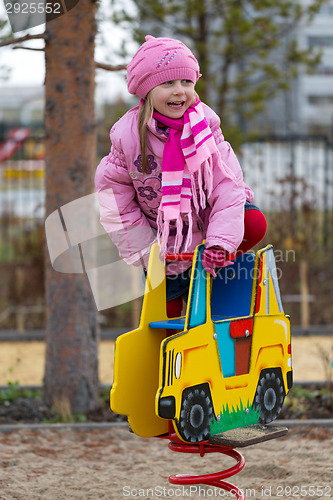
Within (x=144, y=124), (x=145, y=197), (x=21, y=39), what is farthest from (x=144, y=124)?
(x=21, y=39)

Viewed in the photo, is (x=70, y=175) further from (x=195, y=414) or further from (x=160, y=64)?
(x=195, y=414)

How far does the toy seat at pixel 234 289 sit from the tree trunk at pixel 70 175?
1969mm

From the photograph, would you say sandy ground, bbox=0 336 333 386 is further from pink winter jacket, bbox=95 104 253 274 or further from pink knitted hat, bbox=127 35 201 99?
pink knitted hat, bbox=127 35 201 99

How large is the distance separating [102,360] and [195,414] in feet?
13.3

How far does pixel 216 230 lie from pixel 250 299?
40 cm

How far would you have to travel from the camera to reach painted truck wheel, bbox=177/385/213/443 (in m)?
2.28

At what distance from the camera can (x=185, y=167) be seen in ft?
7.93

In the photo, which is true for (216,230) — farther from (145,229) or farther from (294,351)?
(294,351)

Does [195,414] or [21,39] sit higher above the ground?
[21,39]

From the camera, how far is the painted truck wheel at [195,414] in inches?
89.8

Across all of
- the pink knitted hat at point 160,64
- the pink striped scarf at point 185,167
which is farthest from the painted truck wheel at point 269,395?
the pink knitted hat at point 160,64

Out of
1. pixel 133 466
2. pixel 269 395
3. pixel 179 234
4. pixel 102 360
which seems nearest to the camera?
pixel 179 234

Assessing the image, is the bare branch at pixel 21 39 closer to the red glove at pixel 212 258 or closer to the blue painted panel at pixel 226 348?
the red glove at pixel 212 258

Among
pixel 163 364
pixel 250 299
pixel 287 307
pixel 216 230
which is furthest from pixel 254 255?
pixel 287 307
